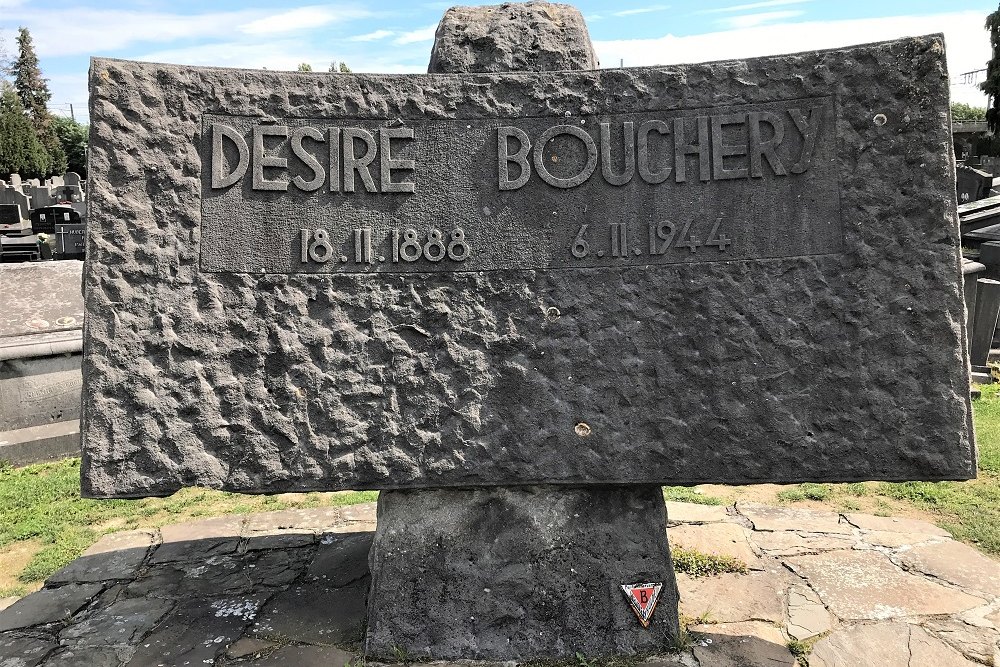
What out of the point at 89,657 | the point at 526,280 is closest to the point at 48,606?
the point at 89,657

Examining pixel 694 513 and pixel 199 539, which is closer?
pixel 199 539

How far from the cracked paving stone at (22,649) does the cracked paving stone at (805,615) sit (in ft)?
8.58

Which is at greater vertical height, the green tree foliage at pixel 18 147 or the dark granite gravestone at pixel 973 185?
the green tree foliage at pixel 18 147

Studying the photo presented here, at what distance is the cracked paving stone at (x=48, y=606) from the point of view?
259 cm

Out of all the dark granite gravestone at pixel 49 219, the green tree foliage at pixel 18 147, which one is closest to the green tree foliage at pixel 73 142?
the green tree foliage at pixel 18 147

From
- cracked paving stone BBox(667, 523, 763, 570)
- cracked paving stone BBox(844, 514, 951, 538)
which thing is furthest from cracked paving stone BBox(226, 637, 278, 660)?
cracked paving stone BBox(844, 514, 951, 538)

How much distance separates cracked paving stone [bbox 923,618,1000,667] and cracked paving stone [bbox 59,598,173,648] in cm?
284

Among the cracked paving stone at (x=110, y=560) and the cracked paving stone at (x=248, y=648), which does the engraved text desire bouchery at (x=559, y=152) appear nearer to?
the cracked paving stone at (x=248, y=648)

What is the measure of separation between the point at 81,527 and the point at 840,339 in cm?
387

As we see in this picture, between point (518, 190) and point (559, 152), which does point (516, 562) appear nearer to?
point (518, 190)

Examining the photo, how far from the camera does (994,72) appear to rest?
24.3m

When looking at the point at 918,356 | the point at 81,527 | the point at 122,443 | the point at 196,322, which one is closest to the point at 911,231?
the point at 918,356

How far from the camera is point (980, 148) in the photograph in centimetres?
2652

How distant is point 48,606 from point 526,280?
7.62 feet
